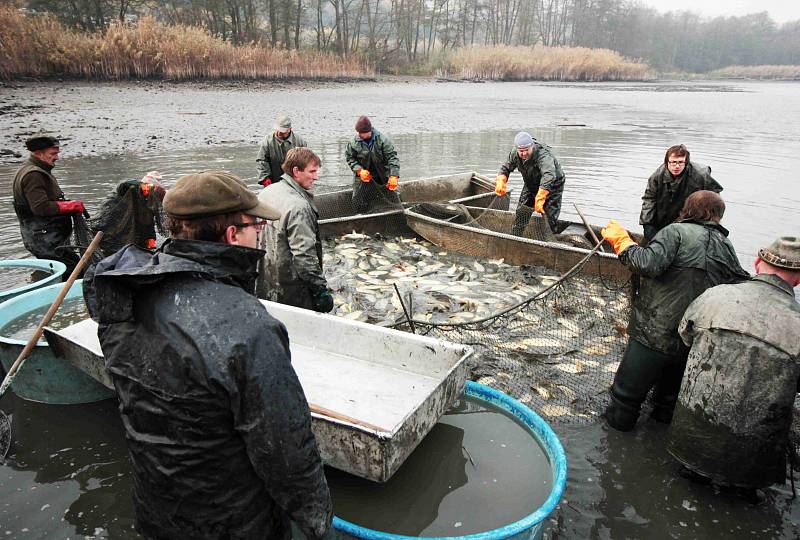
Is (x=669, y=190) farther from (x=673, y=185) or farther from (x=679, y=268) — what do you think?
(x=679, y=268)

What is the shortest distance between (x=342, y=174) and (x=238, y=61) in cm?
1911

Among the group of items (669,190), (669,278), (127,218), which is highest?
(669,190)

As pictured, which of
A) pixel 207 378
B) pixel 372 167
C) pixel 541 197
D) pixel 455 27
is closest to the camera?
pixel 207 378

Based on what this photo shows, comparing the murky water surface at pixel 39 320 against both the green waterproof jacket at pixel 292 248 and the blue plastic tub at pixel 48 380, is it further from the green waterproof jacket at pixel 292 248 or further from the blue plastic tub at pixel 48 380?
the green waterproof jacket at pixel 292 248

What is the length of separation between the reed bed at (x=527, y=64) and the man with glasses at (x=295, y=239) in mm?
45058

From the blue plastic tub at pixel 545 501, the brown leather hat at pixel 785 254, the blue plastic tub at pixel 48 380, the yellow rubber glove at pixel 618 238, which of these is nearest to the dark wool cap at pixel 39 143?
the blue plastic tub at pixel 48 380

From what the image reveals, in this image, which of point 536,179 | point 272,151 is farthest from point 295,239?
point 536,179

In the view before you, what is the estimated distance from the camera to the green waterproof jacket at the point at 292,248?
14.4 ft

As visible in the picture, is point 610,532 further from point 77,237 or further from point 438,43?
point 438,43

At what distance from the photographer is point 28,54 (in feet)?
71.7

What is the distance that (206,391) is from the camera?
1.64m

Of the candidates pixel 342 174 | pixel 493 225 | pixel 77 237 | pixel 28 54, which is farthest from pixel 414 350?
pixel 28 54

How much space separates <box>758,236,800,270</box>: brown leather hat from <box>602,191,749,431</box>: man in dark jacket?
44 centimetres

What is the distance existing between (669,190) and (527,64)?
43.8 m
